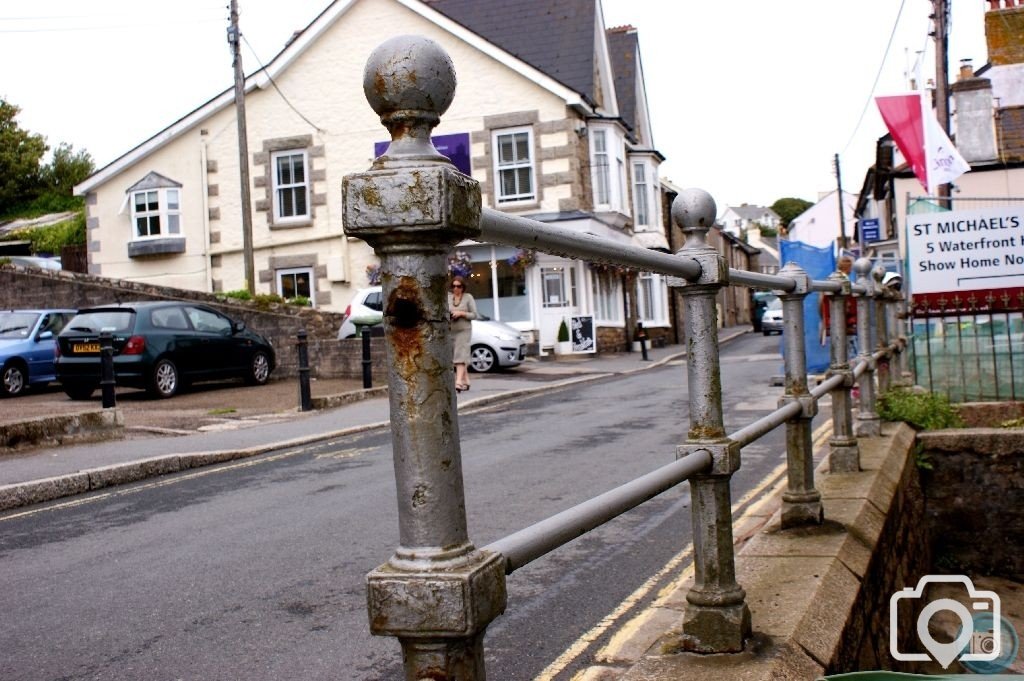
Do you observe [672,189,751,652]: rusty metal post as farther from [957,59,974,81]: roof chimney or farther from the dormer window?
[957,59,974,81]: roof chimney

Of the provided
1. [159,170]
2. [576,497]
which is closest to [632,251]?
[576,497]

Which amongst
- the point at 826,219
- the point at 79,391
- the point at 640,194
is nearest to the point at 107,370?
the point at 79,391

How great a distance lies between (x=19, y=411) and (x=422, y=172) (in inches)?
627

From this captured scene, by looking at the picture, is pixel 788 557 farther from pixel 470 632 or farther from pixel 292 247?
pixel 292 247

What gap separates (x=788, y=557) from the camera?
3.87 m

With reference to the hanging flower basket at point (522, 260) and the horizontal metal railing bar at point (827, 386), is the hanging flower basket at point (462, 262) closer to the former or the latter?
the hanging flower basket at point (522, 260)

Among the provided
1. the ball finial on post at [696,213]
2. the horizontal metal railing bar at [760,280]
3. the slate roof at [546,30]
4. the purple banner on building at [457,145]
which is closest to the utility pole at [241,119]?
the purple banner on building at [457,145]

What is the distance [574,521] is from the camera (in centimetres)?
196

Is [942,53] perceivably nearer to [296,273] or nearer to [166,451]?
[296,273]

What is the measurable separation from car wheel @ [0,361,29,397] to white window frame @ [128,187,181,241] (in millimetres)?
12764

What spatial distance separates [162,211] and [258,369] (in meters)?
13.3

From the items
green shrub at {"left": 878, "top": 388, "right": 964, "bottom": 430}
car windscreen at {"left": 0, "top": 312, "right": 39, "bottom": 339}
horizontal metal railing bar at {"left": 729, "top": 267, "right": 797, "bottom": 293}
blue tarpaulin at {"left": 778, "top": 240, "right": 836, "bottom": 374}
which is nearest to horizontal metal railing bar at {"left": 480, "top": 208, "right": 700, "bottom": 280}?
horizontal metal railing bar at {"left": 729, "top": 267, "right": 797, "bottom": 293}

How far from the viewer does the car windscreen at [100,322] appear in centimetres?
1691

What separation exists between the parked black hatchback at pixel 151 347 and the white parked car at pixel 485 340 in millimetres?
3952
